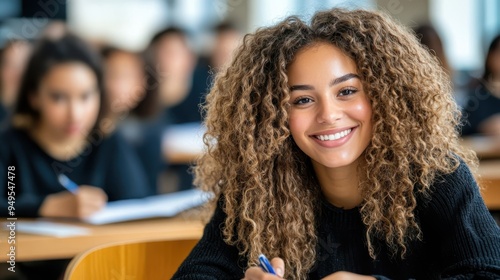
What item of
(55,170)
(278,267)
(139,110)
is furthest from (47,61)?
(278,267)

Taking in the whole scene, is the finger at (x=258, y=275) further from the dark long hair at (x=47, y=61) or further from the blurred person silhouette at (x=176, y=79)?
the blurred person silhouette at (x=176, y=79)

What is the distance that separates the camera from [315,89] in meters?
1.45

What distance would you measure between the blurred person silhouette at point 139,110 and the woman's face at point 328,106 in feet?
8.23

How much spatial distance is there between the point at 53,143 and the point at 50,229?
28.6 inches

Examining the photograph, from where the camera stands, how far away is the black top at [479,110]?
4.59 m

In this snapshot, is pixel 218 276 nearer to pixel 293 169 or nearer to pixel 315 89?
pixel 293 169

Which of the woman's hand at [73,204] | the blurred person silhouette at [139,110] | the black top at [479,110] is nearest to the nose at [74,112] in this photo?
the woman's hand at [73,204]

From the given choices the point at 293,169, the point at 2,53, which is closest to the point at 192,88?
the point at 2,53

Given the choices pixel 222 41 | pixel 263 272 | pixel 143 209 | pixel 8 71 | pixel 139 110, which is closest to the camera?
pixel 263 272

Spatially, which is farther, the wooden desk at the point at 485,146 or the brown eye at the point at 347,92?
the wooden desk at the point at 485,146

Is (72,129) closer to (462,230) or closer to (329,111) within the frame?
(329,111)

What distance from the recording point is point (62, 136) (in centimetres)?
311

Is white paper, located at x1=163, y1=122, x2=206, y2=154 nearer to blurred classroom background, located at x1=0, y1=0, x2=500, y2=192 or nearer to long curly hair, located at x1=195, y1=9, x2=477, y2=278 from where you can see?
blurred classroom background, located at x1=0, y1=0, x2=500, y2=192


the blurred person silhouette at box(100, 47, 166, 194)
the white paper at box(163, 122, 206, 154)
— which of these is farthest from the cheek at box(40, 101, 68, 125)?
the white paper at box(163, 122, 206, 154)
